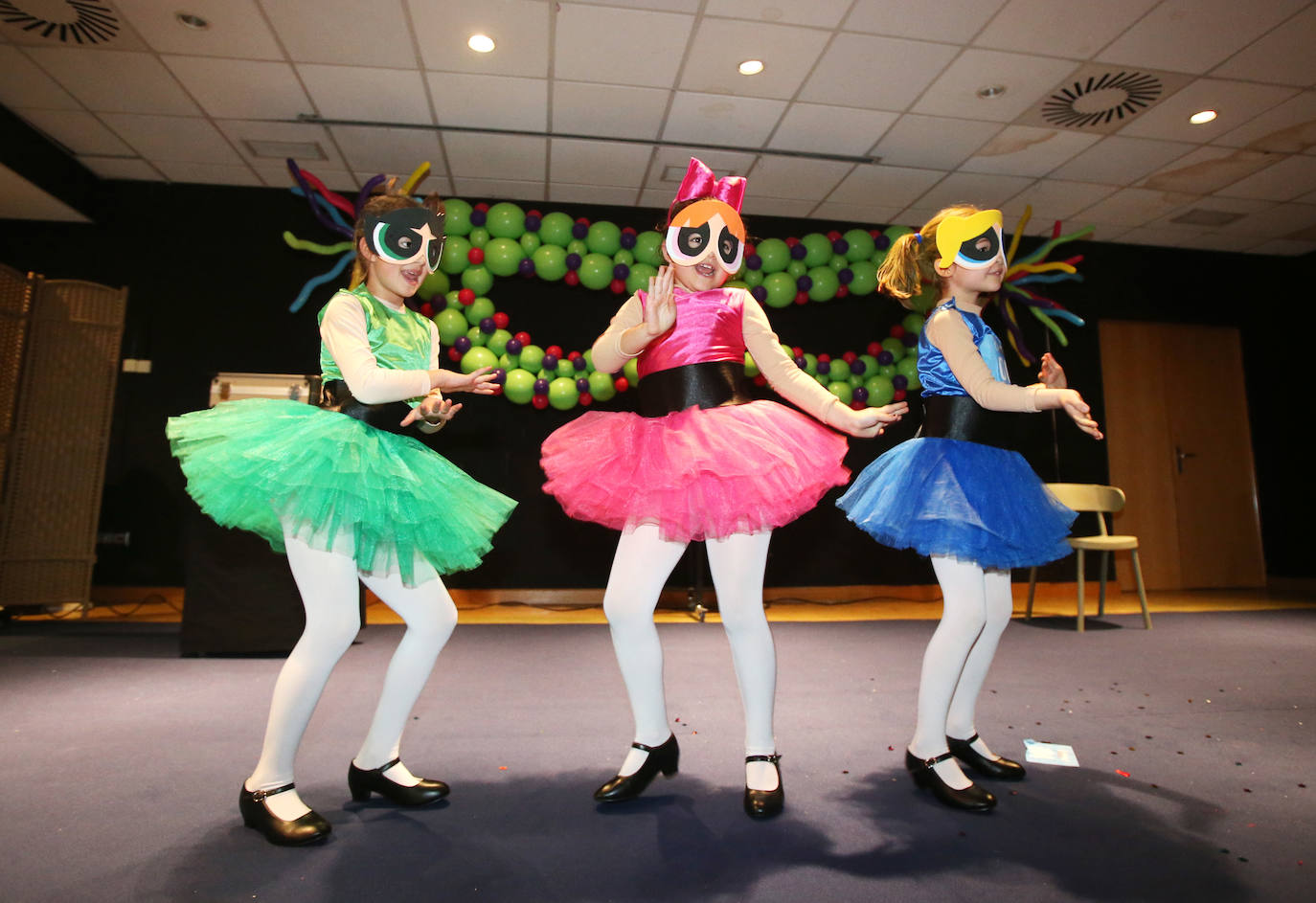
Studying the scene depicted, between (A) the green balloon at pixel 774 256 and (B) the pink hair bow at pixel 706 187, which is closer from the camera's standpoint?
(B) the pink hair bow at pixel 706 187

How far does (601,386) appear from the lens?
4.53 metres

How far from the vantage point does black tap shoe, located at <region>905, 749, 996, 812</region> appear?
66.2 inches

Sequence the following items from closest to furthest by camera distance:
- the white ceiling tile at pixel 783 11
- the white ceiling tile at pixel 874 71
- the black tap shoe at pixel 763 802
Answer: the black tap shoe at pixel 763 802
the white ceiling tile at pixel 783 11
the white ceiling tile at pixel 874 71

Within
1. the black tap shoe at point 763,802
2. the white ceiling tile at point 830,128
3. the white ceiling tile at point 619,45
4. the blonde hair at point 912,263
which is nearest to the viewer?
the black tap shoe at point 763,802

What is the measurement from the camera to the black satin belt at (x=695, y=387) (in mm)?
1829

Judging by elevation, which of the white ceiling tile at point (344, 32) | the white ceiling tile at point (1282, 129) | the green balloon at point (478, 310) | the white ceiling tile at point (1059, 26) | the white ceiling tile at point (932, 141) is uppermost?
the white ceiling tile at point (1282, 129)

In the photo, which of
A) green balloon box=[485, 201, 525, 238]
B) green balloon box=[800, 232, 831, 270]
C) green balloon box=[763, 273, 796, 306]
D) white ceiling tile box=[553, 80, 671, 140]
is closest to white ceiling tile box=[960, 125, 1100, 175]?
green balloon box=[800, 232, 831, 270]

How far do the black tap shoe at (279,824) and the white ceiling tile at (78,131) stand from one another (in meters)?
4.83

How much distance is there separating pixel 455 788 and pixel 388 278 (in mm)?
1266

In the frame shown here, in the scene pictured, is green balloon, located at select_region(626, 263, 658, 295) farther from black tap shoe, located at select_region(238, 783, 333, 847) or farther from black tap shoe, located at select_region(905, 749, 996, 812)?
black tap shoe, located at select_region(238, 783, 333, 847)

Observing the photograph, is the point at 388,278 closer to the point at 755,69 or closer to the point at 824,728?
the point at 824,728

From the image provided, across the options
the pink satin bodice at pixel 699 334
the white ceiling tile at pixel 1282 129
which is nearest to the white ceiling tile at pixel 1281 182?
the white ceiling tile at pixel 1282 129

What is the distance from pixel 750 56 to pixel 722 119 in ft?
2.04

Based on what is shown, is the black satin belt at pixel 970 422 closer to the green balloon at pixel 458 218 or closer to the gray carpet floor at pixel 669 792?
the gray carpet floor at pixel 669 792
